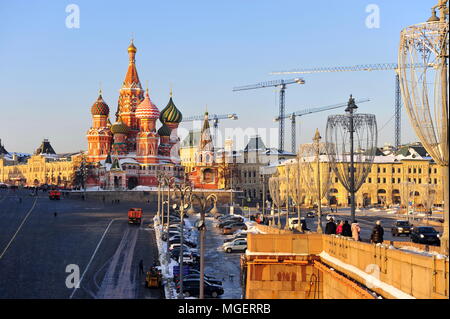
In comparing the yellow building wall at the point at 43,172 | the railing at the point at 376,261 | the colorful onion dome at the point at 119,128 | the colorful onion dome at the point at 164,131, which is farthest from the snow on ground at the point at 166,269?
the yellow building wall at the point at 43,172

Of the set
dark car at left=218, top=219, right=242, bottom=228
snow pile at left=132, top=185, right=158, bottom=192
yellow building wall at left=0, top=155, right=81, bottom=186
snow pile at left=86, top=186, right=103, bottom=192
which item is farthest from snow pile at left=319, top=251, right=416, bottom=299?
yellow building wall at left=0, top=155, right=81, bottom=186

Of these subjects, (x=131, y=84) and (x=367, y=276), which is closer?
(x=367, y=276)

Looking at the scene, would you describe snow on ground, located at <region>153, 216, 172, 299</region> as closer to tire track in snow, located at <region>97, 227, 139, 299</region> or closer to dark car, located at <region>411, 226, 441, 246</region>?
tire track in snow, located at <region>97, 227, 139, 299</region>

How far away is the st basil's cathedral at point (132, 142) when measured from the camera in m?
112

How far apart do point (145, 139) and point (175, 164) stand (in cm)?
810

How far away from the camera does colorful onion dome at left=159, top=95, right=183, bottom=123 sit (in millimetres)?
125125

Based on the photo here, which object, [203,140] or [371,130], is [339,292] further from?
[203,140]

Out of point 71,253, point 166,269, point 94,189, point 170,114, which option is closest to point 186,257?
point 166,269

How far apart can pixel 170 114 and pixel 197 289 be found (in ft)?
319

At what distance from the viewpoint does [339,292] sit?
750 inches

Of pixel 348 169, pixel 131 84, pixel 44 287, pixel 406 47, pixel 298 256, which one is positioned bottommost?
pixel 44 287

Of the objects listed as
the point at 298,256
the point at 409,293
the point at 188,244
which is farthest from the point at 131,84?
the point at 409,293

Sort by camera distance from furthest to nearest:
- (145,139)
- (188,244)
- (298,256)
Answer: (145,139), (188,244), (298,256)

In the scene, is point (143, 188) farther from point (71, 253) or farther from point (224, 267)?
point (224, 267)
